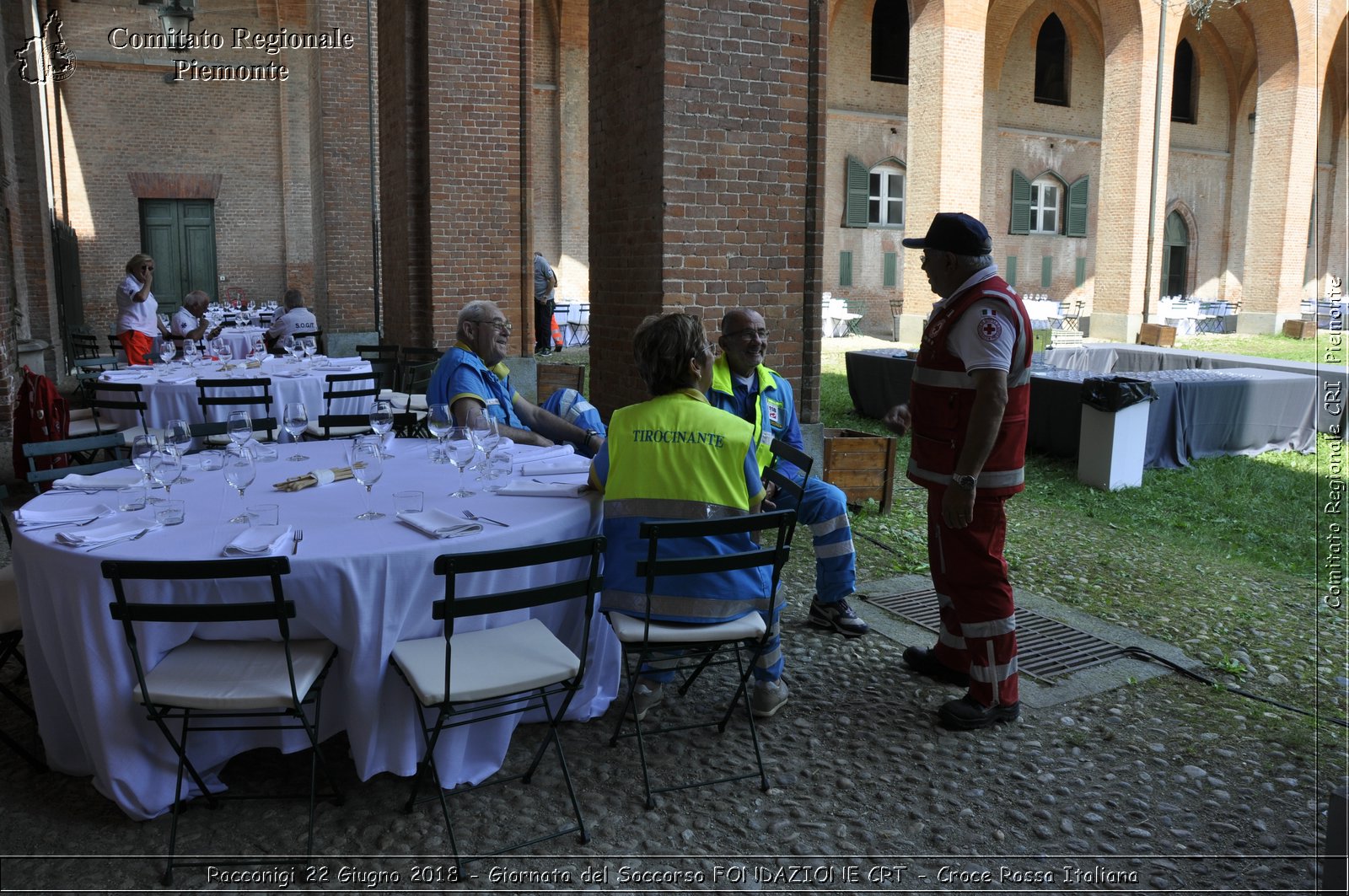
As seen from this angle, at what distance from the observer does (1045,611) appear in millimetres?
5312

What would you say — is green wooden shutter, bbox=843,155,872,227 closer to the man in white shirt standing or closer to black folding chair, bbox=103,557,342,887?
the man in white shirt standing

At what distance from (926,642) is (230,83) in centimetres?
2044

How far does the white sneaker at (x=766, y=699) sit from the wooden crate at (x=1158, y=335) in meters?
14.8

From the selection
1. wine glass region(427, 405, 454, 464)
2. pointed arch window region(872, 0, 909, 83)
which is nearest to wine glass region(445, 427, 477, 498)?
wine glass region(427, 405, 454, 464)

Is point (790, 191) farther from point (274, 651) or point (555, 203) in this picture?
point (555, 203)

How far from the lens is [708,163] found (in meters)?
6.09

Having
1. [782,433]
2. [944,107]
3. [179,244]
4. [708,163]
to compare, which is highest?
[944,107]

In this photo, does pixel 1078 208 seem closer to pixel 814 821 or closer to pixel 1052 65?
pixel 1052 65

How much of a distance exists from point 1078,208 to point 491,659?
27.3 meters

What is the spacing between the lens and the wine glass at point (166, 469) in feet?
11.7

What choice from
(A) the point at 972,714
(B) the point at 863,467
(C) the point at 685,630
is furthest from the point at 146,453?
(B) the point at 863,467

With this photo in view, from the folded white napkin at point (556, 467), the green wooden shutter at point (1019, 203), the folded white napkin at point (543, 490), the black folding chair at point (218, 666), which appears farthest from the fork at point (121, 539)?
the green wooden shutter at point (1019, 203)

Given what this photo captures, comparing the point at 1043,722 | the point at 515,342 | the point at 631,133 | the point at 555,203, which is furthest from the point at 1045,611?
the point at 555,203

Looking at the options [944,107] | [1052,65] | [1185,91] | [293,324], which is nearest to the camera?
[293,324]
